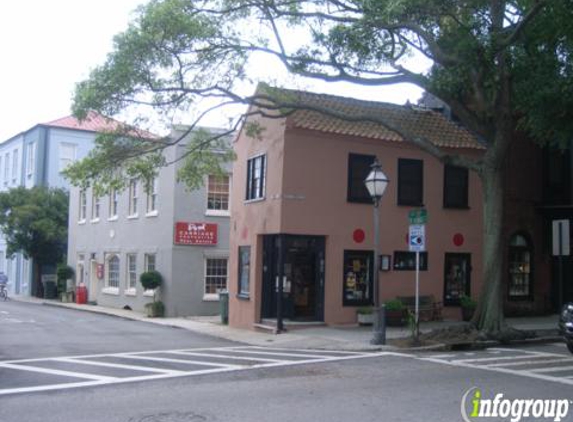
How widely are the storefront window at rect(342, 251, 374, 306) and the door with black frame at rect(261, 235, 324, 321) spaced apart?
0.83 metres

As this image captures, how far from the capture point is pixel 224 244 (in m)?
28.1

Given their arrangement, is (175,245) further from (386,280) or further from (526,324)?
(526,324)

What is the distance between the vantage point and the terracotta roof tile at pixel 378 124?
67.6 ft

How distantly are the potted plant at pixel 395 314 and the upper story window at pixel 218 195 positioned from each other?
10199mm

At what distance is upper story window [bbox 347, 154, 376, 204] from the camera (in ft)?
68.9

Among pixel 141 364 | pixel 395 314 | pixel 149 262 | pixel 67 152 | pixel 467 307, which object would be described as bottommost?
pixel 141 364

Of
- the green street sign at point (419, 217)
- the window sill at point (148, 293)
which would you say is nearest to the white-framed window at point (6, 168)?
the window sill at point (148, 293)

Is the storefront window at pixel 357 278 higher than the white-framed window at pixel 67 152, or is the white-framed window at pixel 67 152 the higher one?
the white-framed window at pixel 67 152

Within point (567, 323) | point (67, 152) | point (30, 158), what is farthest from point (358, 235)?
point (30, 158)

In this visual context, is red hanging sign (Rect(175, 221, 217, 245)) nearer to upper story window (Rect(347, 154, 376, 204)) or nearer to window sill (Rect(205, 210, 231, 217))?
window sill (Rect(205, 210, 231, 217))

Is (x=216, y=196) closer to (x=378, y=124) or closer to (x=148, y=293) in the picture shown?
(x=148, y=293)

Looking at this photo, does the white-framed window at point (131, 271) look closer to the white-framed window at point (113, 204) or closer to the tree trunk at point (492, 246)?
the white-framed window at point (113, 204)

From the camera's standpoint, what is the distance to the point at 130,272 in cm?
3164

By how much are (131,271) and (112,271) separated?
2.76m
